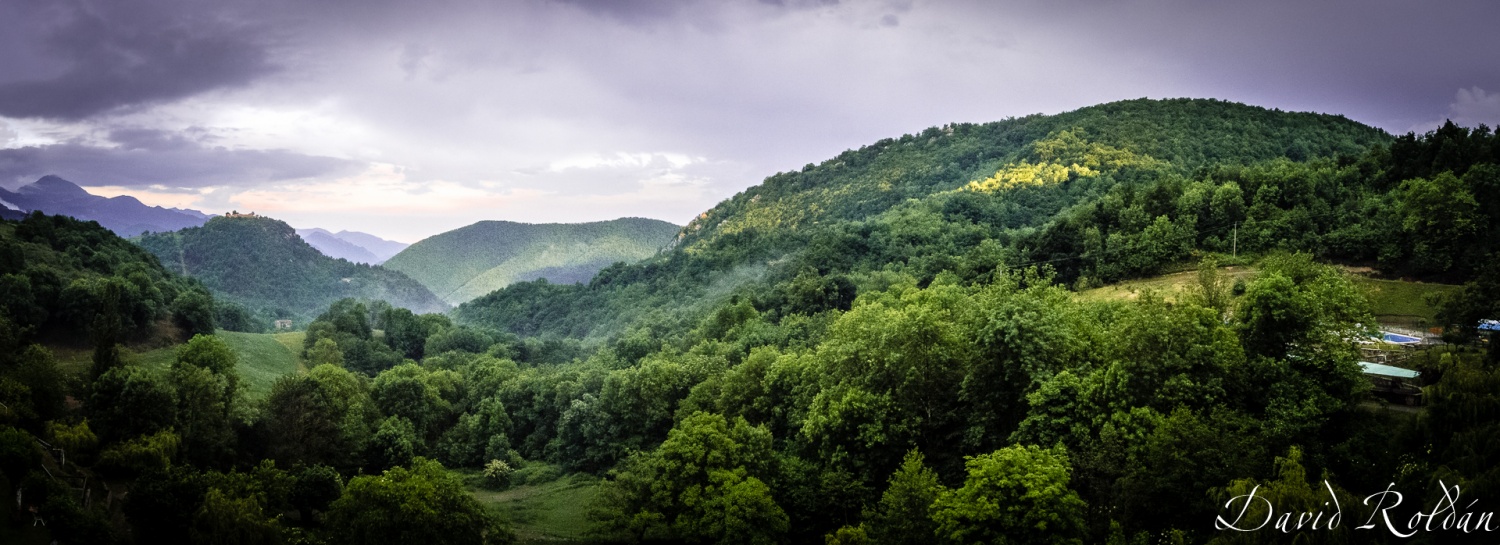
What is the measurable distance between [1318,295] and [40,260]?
89.8 meters

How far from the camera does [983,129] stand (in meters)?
156

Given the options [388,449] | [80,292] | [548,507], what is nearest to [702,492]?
[548,507]

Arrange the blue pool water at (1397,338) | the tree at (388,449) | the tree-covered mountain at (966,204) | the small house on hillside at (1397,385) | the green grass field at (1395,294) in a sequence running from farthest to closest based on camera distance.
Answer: the tree-covered mountain at (966,204)
the tree at (388,449)
the green grass field at (1395,294)
the blue pool water at (1397,338)
the small house on hillside at (1397,385)

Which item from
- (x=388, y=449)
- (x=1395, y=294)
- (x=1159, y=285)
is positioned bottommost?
(x=388, y=449)

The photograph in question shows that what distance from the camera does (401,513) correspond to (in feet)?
107

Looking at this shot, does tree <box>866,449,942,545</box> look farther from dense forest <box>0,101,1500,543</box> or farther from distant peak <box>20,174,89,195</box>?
distant peak <box>20,174,89,195</box>

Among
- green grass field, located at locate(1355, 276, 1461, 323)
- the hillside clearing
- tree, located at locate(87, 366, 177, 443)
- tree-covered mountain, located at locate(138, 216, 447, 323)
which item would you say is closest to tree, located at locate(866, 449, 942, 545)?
the hillside clearing

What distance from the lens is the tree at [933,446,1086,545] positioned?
24.6m

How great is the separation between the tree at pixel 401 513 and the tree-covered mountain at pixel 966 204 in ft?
150

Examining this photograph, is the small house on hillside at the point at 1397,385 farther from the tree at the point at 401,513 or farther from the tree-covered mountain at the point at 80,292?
the tree-covered mountain at the point at 80,292

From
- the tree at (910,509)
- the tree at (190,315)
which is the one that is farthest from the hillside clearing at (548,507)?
the tree at (190,315)

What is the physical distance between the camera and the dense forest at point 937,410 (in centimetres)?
2458

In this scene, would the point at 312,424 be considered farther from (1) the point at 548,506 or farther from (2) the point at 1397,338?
(2) the point at 1397,338

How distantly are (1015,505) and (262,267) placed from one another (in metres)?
191
